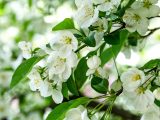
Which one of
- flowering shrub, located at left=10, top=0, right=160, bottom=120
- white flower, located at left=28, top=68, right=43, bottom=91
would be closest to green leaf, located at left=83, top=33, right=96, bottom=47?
flowering shrub, located at left=10, top=0, right=160, bottom=120

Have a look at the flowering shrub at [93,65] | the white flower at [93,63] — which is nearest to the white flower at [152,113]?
the flowering shrub at [93,65]

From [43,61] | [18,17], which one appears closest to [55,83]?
[43,61]

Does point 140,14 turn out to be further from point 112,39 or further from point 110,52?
point 110,52

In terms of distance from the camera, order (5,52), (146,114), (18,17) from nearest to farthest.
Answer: (146,114) < (5,52) < (18,17)

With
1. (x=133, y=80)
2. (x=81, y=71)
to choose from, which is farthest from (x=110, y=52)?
(x=133, y=80)

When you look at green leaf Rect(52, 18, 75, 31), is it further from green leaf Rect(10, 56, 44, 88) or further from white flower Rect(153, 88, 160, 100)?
white flower Rect(153, 88, 160, 100)

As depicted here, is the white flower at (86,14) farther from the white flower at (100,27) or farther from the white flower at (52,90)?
the white flower at (52,90)

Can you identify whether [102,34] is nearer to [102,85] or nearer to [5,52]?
[102,85]
